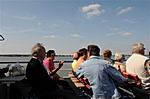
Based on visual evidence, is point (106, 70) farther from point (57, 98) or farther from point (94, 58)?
point (57, 98)

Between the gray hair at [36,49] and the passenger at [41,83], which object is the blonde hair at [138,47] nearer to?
the passenger at [41,83]

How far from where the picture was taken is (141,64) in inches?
190

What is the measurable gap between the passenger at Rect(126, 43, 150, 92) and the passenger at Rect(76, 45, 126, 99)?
806 millimetres

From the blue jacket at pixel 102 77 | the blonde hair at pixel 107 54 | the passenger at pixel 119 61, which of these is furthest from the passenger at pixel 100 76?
the blonde hair at pixel 107 54

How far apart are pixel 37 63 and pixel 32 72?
15 centimetres

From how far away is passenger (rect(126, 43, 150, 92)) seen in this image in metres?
4.79

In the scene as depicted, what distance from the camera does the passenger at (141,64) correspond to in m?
4.79

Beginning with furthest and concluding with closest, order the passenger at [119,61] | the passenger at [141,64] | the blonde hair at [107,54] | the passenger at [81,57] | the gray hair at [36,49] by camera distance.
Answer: the passenger at [81,57], the blonde hair at [107,54], the passenger at [119,61], the gray hair at [36,49], the passenger at [141,64]

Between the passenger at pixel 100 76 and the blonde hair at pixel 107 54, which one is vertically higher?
the blonde hair at pixel 107 54

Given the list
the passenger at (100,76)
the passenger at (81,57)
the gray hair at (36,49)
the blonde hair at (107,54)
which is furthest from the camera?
the passenger at (81,57)

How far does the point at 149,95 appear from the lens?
482cm

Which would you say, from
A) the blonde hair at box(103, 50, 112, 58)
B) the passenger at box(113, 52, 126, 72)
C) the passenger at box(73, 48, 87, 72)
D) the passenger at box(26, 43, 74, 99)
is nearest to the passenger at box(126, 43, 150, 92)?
the passenger at box(113, 52, 126, 72)

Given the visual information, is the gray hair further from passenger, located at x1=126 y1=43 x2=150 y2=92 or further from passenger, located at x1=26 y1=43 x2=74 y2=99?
passenger, located at x1=126 y1=43 x2=150 y2=92

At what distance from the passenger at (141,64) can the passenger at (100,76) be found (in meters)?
0.81
